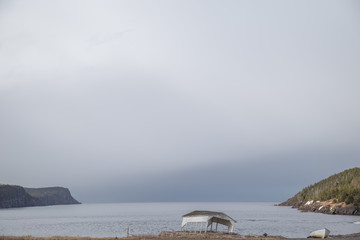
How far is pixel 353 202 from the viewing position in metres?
181

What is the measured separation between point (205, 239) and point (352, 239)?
21.6 m

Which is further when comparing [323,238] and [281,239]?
[323,238]

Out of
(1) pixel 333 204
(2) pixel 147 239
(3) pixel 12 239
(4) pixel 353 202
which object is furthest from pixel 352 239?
(1) pixel 333 204

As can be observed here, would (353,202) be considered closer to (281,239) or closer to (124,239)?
(281,239)

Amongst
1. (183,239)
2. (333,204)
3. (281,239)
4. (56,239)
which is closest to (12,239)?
(56,239)

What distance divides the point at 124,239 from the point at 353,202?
499ft

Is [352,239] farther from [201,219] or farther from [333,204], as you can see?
[333,204]

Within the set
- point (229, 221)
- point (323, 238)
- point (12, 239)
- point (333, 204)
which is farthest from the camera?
point (333, 204)

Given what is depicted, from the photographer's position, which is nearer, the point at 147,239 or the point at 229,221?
the point at 147,239

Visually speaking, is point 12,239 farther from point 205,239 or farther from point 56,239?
point 205,239

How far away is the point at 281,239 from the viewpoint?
6000 cm

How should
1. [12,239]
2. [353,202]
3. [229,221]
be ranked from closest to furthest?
1. [12,239]
2. [229,221]
3. [353,202]

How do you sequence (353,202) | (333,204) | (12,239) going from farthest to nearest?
(333,204), (353,202), (12,239)

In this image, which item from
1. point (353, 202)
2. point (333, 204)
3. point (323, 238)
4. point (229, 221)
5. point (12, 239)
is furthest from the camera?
point (333, 204)
